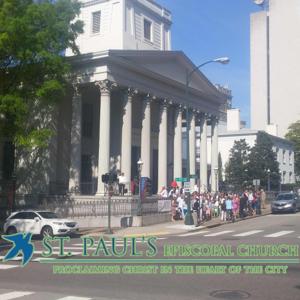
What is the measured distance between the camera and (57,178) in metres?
40.3

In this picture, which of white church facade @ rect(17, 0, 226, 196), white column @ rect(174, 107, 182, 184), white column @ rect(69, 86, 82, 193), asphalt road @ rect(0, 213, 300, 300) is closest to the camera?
asphalt road @ rect(0, 213, 300, 300)

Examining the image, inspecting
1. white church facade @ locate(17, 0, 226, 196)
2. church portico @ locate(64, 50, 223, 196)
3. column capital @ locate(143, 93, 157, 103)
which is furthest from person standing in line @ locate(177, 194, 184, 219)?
column capital @ locate(143, 93, 157, 103)

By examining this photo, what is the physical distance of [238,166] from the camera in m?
60.7

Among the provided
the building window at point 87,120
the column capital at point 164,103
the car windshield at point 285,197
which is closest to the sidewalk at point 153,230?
the car windshield at point 285,197

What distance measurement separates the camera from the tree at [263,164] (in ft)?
198

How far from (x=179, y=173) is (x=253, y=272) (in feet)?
101

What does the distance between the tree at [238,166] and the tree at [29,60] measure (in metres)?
33.7

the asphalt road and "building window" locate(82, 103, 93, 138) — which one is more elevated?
"building window" locate(82, 103, 93, 138)

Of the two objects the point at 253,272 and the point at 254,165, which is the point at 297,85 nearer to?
the point at 254,165

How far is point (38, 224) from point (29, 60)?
935 centimetres

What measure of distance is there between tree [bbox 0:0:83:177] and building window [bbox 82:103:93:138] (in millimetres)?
11251

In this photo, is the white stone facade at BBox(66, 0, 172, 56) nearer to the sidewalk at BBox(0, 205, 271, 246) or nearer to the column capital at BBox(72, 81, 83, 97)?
the column capital at BBox(72, 81, 83, 97)

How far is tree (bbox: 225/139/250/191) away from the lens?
198ft

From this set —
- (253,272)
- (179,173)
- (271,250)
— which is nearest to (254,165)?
(179,173)
